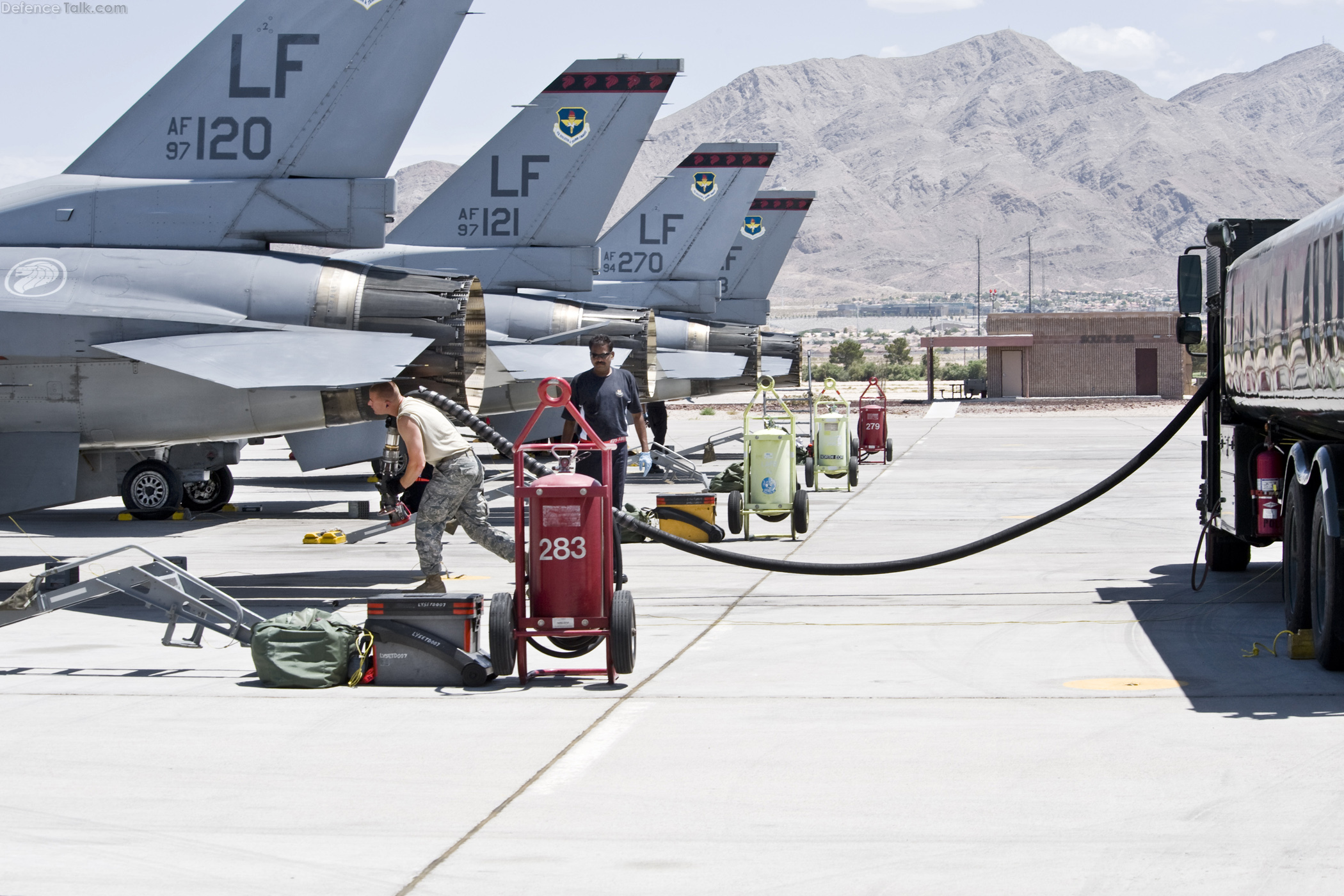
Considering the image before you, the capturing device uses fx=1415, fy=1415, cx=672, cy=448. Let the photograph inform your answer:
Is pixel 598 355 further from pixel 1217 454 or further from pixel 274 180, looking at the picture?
pixel 1217 454

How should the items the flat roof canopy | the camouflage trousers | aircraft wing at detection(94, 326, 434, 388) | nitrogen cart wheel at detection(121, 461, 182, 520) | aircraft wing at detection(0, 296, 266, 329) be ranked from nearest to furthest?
the camouflage trousers → aircraft wing at detection(94, 326, 434, 388) → aircraft wing at detection(0, 296, 266, 329) → nitrogen cart wheel at detection(121, 461, 182, 520) → the flat roof canopy

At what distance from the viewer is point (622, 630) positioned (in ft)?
26.9

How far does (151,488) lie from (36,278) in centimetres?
621

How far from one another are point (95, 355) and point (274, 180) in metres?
2.23

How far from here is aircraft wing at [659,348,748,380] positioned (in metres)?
29.6

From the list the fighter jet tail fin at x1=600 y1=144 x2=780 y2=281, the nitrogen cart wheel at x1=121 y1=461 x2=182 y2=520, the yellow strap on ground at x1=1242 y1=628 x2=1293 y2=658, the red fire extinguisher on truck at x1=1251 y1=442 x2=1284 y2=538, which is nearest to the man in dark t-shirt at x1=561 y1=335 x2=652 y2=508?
the red fire extinguisher on truck at x1=1251 y1=442 x2=1284 y2=538

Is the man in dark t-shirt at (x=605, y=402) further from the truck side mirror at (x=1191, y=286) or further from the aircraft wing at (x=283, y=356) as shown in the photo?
the truck side mirror at (x=1191, y=286)

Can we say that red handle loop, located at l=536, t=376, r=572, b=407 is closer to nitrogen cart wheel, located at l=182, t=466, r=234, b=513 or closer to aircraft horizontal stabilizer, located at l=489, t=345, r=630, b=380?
aircraft horizontal stabilizer, located at l=489, t=345, r=630, b=380

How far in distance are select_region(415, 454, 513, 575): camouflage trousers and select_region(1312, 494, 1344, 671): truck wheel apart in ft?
17.8

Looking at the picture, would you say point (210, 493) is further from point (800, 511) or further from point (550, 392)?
point (550, 392)

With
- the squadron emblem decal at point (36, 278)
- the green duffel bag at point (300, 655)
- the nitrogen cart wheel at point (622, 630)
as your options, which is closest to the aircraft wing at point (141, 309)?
the squadron emblem decal at point (36, 278)

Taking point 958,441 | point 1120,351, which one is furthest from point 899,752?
point 1120,351

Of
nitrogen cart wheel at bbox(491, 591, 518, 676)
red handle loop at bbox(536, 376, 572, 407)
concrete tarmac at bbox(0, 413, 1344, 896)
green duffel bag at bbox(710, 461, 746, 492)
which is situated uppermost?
red handle loop at bbox(536, 376, 572, 407)

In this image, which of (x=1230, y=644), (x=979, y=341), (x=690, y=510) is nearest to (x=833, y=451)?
(x=690, y=510)
